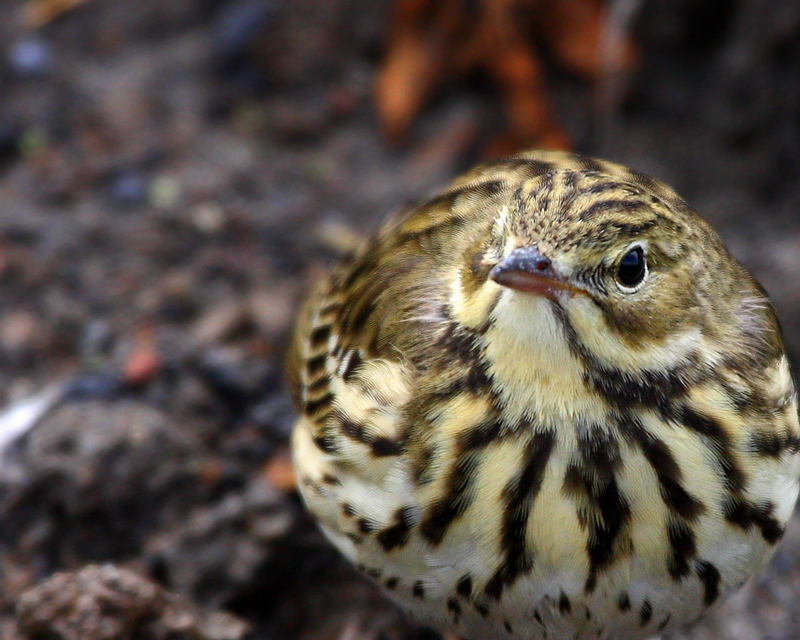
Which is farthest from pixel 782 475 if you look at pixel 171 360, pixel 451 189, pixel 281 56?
pixel 281 56

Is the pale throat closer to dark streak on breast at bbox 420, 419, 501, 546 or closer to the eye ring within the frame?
dark streak on breast at bbox 420, 419, 501, 546

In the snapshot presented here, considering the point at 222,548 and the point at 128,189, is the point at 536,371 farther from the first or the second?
the point at 128,189

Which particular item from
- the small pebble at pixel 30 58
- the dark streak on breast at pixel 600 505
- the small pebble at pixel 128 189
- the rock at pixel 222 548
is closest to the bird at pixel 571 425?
the dark streak on breast at pixel 600 505

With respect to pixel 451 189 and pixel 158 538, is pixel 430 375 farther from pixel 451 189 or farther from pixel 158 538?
pixel 158 538

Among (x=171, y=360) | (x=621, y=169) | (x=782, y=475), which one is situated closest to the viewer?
(x=782, y=475)

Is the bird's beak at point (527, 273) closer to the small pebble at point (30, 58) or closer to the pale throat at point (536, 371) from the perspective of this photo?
the pale throat at point (536, 371)

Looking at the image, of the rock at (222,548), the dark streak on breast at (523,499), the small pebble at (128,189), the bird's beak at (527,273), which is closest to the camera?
the bird's beak at (527,273)
